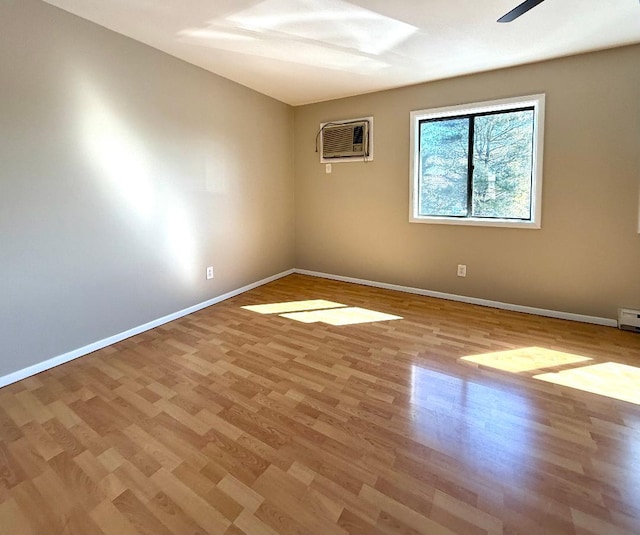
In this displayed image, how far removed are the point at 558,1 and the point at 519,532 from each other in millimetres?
2834

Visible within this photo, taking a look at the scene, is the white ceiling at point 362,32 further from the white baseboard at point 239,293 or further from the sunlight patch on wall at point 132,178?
the white baseboard at point 239,293

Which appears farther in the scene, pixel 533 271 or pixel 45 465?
pixel 533 271

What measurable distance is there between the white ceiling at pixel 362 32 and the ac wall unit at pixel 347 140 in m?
0.72

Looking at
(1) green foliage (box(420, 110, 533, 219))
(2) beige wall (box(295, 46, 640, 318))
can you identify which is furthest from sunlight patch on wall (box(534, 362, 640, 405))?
(1) green foliage (box(420, 110, 533, 219))

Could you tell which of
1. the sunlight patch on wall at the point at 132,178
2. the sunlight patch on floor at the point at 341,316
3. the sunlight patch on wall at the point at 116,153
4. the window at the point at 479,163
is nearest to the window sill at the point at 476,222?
the window at the point at 479,163

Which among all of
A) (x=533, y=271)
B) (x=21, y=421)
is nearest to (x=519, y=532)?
(x=21, y=421)

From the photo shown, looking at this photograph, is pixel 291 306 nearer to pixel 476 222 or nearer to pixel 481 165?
pixel 476 222

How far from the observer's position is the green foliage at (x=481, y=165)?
11.1ft

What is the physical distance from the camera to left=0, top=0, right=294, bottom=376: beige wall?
2160 millimetres

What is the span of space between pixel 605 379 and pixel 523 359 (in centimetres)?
46

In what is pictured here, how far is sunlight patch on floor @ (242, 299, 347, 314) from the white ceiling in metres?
2.33

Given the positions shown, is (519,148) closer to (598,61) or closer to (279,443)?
(598,61)

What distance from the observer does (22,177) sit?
2.17 metres

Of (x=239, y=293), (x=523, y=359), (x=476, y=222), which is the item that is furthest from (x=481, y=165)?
(x=239, y=293)
